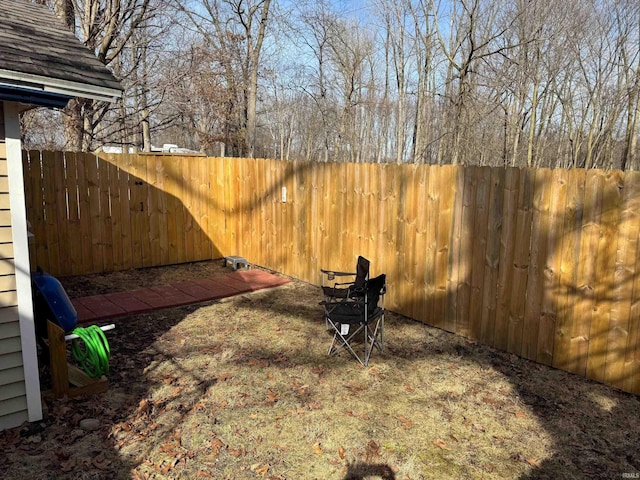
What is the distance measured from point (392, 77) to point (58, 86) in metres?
18.1

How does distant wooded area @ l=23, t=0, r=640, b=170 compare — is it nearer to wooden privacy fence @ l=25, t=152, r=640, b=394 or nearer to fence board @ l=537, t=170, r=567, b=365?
wooden privacy fence @ l=25, t=152, r=640, b=394

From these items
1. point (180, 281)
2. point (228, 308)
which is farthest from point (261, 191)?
point (228, 308)

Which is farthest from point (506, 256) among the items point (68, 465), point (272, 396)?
point (68, 465)

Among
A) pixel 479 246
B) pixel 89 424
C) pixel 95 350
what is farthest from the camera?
pixel 479 246

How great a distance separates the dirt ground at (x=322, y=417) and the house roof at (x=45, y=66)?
2244mm

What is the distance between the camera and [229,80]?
45.6 ft

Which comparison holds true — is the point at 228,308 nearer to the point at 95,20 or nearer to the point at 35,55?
the point at 35,55

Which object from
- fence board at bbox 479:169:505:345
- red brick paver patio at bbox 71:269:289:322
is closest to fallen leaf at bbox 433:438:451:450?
fence board at bbox 479:169:505:345

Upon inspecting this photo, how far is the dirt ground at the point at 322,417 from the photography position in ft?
9.18

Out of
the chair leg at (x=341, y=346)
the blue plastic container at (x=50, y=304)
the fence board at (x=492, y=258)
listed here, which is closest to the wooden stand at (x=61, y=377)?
the blue plastic container at (x=50, y=304)

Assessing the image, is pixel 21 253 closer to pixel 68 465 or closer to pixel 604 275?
pixel 68 465

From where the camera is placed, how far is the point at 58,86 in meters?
2.94

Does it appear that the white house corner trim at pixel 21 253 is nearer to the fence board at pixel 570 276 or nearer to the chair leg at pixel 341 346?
the chair leg at pixel 341 346

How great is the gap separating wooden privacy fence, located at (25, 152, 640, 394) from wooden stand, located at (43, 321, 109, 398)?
2794mm
